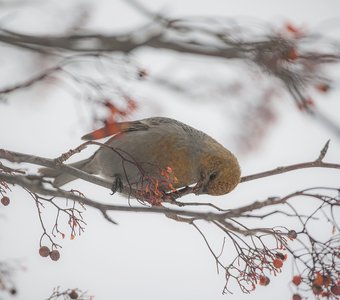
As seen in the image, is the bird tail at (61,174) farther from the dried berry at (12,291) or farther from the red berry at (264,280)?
the red berry at (264,280)

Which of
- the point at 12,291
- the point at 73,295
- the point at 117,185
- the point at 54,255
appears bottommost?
the point at 12,291

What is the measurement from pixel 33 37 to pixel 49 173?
11.5 ft

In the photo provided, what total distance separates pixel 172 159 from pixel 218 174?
0.51m

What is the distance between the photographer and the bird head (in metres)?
4.41

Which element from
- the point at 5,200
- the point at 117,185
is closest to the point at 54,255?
the point at 5,200

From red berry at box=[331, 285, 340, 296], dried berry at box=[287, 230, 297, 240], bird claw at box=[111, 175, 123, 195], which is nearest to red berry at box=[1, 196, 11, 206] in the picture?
bird claw at box=[111, 175, 123, 195]

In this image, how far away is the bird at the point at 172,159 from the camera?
14.6 ft

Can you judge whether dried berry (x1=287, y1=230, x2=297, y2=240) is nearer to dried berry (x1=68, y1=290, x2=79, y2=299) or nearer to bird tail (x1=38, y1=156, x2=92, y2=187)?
dried berry (x1=68, y1=290, x2=79, y2=299)

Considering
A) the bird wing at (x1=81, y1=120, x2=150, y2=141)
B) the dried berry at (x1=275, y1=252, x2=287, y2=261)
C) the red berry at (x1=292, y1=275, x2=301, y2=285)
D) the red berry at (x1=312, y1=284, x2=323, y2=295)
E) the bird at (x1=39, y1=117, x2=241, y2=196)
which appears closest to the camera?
the bird wing at (x1=81, y1=120, x2=150, y2=141)

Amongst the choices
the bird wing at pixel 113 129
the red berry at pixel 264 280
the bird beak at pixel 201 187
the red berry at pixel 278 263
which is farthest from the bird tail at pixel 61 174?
the red berry at pixel 278 263

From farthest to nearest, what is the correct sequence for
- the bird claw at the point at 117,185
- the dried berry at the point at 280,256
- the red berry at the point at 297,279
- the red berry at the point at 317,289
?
the bird claw at the point at 117,185 → the dried berry at the point at 280,256 → the red berry at the point at 297,279 → the red berry at the point at 317,289

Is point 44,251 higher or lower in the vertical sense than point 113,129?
lower

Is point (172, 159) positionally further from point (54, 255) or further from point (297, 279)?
point (297, 279)

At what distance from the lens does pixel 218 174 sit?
14.8 ft
